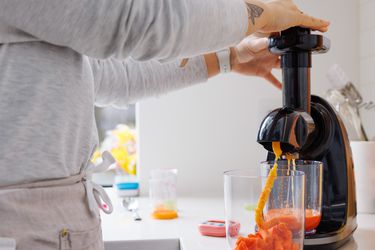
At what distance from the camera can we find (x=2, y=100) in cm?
65

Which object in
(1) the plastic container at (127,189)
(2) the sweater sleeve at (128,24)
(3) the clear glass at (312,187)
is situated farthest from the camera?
(1) the plastic container at (127,189)

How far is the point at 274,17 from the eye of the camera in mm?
747

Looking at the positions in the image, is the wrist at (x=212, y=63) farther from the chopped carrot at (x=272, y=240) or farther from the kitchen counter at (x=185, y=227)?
the chopped carrot at (x=272, y=240)

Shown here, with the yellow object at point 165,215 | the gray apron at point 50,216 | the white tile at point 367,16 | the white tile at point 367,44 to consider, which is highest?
the white tile at point 367,16

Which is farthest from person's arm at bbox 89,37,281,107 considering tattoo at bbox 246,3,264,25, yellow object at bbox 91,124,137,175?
yellow object at bbox 91,124,137,175

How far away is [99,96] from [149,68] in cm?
13

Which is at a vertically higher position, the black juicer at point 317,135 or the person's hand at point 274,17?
the person's hand at point 274,17

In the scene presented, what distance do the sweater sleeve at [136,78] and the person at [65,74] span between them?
32cm

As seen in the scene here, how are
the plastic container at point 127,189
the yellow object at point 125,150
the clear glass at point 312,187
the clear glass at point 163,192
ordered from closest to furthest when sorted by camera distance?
the clear glass at point 312,187 < the clear glass at point 163,192 < the plastic container at point 127,189 < the yellow object at point 125,150

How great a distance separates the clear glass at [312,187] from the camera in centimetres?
82

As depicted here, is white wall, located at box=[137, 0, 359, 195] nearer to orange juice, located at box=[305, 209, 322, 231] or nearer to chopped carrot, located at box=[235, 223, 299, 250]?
orange juice, located at box=[305, 209, 322, 231]

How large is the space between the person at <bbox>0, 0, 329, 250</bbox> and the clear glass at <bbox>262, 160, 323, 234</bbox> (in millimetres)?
232

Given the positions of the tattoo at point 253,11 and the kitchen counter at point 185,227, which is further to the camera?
the kitchen counter at point 185,227

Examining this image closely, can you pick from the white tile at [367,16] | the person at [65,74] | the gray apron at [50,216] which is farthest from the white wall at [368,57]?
the gray apron at [50,216]
